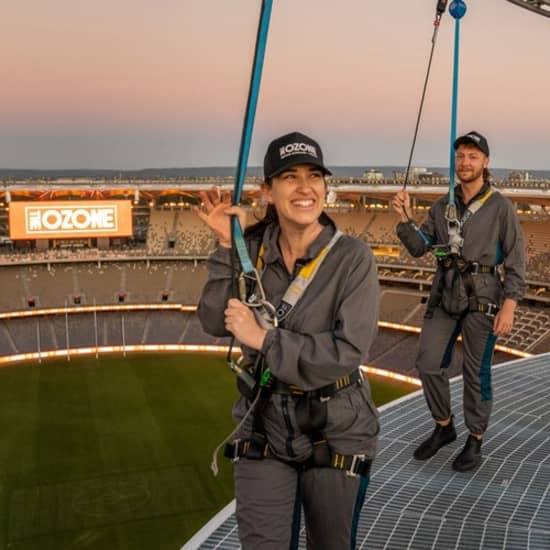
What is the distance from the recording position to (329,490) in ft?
9.21

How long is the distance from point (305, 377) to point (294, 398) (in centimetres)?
18

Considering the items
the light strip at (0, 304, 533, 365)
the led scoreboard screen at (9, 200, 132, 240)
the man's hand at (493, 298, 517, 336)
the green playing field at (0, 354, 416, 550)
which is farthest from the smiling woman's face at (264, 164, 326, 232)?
the led scoreboard screen at (9, 200, 132, 240)

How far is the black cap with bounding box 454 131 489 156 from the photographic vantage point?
461cm

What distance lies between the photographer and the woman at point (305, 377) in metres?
2.69

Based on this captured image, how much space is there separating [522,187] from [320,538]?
27.0 meters

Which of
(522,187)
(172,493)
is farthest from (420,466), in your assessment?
(522,187)

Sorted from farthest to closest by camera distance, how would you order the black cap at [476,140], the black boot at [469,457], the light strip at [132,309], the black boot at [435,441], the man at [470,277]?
the light strip at [132,309], the black boot at [435,441], the black boot at [469,457], the man at [470,277], the black cap at [476,140]

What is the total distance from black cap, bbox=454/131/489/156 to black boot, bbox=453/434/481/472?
232 cm

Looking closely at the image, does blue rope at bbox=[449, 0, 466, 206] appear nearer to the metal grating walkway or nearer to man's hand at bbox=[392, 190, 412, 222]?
man's hand at bbox=[392, 190, 412, 222]

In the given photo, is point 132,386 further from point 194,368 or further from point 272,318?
point 272,318

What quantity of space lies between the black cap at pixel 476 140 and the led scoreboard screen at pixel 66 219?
2880 centimetres

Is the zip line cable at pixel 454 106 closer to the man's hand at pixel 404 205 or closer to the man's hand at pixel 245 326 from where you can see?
the man's hand at pixel 404 205

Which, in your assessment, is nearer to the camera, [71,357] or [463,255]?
[463,255]

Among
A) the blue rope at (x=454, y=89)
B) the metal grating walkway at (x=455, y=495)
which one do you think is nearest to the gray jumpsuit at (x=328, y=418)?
the metal grating walkway at (x=455, y=495)
